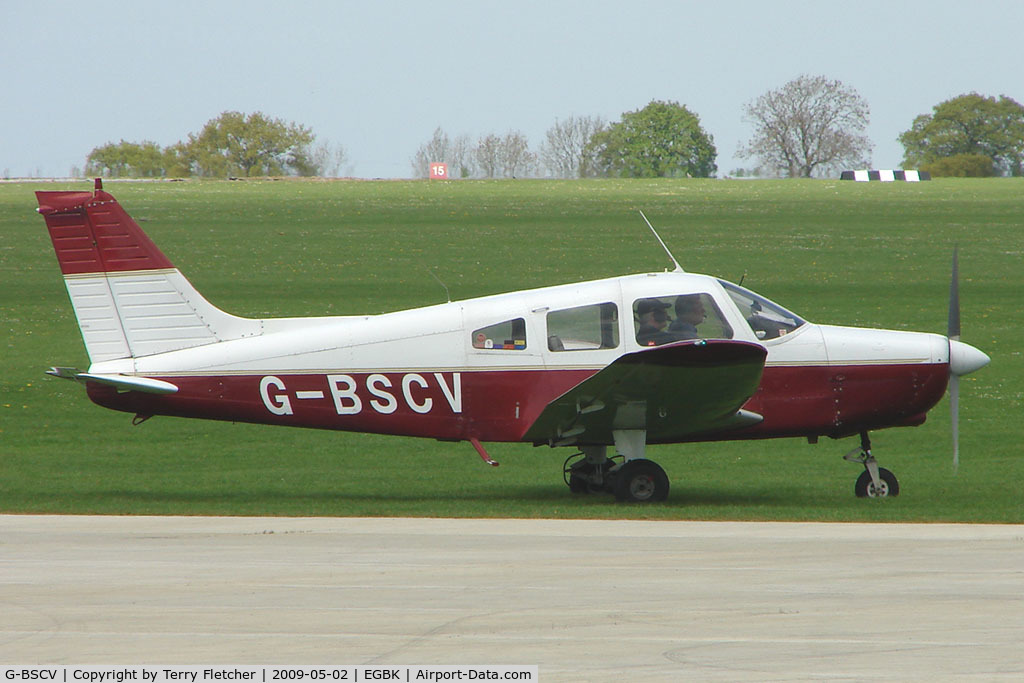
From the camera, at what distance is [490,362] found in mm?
11273

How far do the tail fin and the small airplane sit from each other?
0.04ft

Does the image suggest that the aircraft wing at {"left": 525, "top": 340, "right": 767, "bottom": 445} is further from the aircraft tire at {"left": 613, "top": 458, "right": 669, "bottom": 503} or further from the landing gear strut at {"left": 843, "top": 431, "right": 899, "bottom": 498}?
the landing gear strut at {"left": 843, "top": 431, "right": 899, "bottom": 498}

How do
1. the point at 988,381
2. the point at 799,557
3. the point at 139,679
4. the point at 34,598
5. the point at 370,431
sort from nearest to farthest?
the point at 139,679, the point at 34,598, the point at 799,557, the point at 370,431, the point at 988,381

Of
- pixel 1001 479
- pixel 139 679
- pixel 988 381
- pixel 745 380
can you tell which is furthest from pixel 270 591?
pixel 988 381

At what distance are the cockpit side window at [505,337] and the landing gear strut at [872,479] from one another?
10.6ft

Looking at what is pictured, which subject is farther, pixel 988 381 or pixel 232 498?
pixel 988 381

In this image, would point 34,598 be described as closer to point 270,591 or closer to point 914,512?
point 270,591

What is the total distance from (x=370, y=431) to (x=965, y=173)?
8715 centimetres

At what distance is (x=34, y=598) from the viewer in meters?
7.89

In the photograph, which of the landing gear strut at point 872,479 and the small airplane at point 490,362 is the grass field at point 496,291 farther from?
the small airplane at point 490,362

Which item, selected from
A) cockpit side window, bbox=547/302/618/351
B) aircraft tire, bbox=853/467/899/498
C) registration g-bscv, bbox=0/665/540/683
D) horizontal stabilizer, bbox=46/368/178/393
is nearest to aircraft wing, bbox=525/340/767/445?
cockpit side window, bbox=547/302/618/351

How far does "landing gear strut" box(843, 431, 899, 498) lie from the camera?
11.7 meters

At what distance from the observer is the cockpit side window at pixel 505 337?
1124 cm

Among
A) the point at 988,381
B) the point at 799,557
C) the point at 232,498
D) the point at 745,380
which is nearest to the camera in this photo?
the point at 799,557
